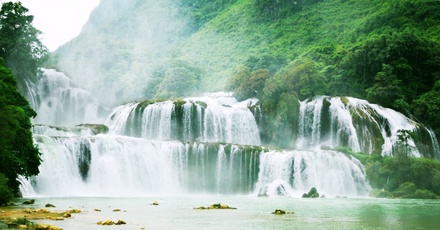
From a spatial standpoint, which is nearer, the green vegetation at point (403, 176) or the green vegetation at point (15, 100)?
the green vegetation at point (15, 100)

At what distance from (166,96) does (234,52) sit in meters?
28.3

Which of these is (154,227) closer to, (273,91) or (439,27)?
(273,91)

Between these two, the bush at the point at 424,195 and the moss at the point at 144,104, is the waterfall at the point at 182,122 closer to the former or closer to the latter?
the moss at the point at 144,104

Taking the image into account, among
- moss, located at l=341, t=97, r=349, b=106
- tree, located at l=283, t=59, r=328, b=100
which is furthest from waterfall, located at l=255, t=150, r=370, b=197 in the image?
tree, located at l=283, t=59, r=328, b=100

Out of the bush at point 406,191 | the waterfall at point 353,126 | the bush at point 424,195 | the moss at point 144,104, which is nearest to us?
the bush at point 424,195

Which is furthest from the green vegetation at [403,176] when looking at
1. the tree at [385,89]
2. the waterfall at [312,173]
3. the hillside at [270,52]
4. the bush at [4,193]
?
the bush at [4,193]

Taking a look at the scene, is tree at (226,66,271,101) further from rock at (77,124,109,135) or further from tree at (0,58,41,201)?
tree at (0,58,41,201)

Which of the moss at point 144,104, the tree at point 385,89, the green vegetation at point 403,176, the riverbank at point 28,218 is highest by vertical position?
the tree at point 385,89

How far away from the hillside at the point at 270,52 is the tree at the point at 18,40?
35.4ft

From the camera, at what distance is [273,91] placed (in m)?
55.0

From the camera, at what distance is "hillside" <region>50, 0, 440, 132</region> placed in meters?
57.6

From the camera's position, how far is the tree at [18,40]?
52.2 m

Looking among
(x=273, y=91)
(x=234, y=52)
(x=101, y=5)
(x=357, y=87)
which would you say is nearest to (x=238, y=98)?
(x=273, y=91)

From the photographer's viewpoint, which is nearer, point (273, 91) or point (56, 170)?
point (56, 170)
